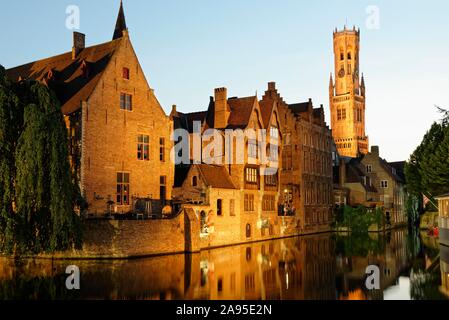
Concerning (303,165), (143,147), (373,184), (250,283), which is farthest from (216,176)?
(373,184)

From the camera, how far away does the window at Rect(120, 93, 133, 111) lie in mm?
42719

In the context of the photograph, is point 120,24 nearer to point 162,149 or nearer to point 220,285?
point 162,149

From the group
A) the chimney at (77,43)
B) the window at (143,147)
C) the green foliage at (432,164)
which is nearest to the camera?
the window at (143,147)

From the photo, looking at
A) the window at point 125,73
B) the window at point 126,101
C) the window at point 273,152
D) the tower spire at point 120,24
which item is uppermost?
the tower spire at point 120,24

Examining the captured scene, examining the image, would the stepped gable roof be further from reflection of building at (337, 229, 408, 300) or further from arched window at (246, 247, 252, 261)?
reflection of building at (337, 229, 408, 300)

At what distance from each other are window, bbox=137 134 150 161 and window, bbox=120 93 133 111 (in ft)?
8.29

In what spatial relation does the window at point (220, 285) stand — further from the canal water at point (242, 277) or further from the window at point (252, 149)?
the window at point (252, 149)

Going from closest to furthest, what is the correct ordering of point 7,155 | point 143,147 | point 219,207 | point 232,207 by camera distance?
point 7,155 → point 143,147 → point 219,207 → point 232,207

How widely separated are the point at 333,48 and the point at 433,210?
120311 mm

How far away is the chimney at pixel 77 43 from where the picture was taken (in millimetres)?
47531

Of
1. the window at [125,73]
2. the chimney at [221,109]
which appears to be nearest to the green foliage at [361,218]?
the chimney at [221,109]

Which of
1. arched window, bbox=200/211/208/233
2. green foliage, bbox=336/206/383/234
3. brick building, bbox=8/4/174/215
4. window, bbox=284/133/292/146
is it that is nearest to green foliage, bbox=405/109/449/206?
green foliage, bbox=336/206/383/234

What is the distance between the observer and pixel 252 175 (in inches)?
2116

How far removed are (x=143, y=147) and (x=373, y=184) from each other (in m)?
51.7
